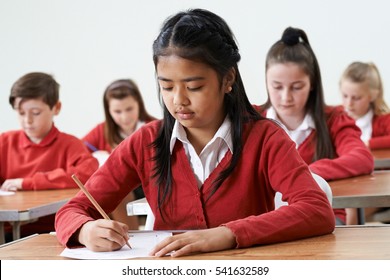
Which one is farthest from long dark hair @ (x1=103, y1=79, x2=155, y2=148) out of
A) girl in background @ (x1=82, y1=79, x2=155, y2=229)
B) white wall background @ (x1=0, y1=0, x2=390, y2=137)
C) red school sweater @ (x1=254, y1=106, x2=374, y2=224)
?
red school sweater @ (x1=254, y1=106, x2=374, y2=224)

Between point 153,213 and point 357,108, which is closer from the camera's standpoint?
point 153,213

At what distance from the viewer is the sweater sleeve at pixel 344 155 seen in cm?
284

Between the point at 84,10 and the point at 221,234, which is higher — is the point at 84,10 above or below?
above

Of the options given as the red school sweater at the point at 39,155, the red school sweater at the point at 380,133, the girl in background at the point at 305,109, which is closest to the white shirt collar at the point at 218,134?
the girl in background at the point at 305,109

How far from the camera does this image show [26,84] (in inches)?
144

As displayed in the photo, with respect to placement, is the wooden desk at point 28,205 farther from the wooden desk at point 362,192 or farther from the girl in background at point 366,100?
the girl in background at point 366,100

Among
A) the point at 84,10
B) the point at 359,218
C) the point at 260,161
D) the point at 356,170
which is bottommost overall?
the point at 359,218

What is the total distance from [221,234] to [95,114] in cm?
483

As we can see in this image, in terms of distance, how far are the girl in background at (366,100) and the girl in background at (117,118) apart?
4.20 feet

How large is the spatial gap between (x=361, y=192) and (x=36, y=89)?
180cm

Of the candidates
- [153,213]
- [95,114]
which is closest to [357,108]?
[95,114]

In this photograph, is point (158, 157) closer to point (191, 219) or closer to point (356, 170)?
point (191, 219)

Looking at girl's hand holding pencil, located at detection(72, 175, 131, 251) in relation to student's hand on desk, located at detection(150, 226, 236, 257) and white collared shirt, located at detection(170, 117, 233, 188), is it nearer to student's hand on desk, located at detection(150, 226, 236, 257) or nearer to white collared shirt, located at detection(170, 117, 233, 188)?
student's hand on desk, located at detection(150, 226, 236, 257)

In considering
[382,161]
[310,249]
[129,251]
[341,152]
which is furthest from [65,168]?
[310,249]
